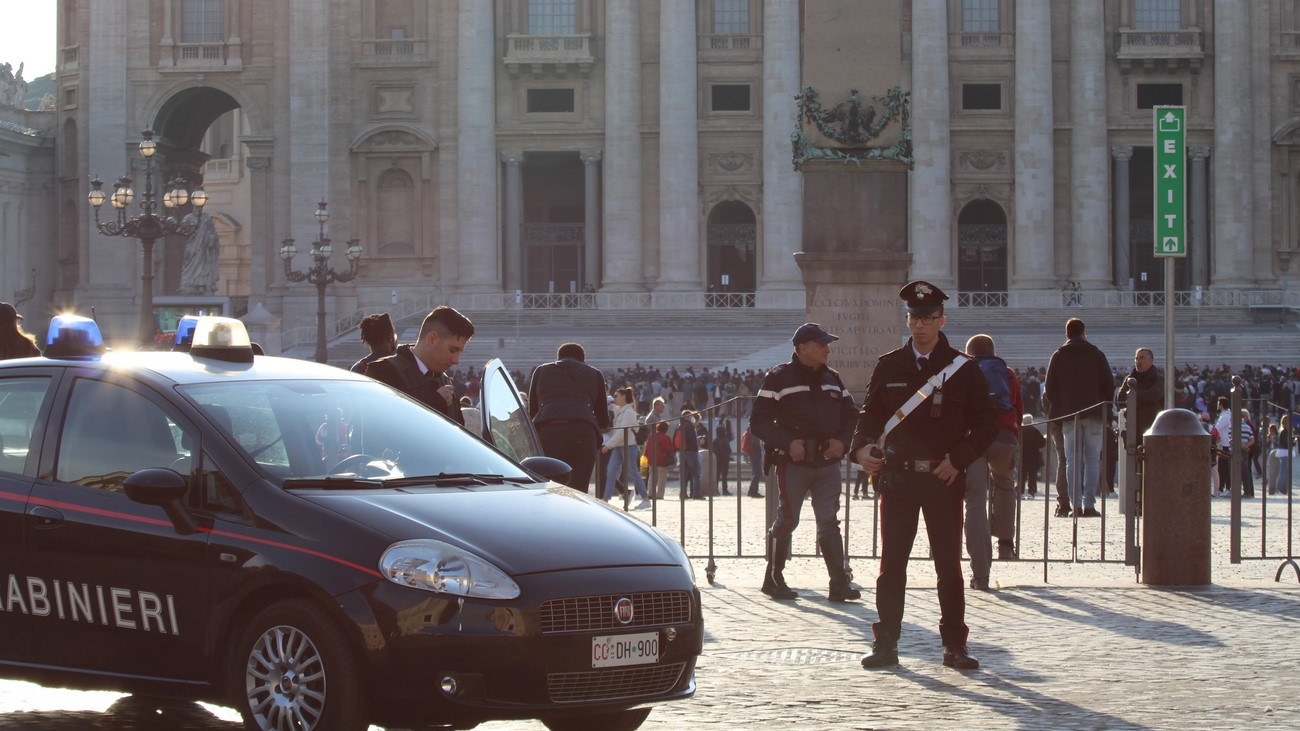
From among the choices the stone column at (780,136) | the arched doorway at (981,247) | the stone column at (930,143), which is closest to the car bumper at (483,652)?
the stone column at (930,143)

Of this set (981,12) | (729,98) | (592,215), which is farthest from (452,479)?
(592,215)

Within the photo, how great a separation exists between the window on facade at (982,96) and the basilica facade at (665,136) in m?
0.07

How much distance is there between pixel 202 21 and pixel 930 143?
24416 millimetres

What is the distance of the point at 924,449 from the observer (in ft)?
33.3

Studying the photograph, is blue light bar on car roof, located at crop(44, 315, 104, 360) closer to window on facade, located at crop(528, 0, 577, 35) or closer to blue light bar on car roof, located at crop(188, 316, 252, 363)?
blue light bar on car roof, located at crop(188, 316, 252, 363)

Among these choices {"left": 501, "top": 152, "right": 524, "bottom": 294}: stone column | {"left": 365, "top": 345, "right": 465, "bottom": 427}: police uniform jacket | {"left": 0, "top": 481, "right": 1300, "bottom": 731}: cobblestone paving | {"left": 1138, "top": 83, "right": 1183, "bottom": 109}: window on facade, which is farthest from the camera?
{"left": 501, "top": 152, "right": 524, "bottom": 294}: stone column

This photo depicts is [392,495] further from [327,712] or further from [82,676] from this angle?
[82,676]

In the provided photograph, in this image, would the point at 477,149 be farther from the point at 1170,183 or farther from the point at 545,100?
the point at 1170,183

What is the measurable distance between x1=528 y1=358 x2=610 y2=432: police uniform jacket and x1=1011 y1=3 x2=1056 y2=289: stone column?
51297 millimetres

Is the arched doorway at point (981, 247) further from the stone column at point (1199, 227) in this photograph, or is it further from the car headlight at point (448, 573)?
the car headlight at point (448, 573)

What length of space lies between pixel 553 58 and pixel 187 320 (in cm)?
5688

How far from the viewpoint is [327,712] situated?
759 centimetres

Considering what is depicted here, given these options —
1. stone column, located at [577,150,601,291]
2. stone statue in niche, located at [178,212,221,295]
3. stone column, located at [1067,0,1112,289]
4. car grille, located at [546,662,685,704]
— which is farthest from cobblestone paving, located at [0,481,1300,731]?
stone statue in niche, located at [178,212,221,295]

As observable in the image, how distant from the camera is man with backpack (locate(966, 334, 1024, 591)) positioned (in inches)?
542
